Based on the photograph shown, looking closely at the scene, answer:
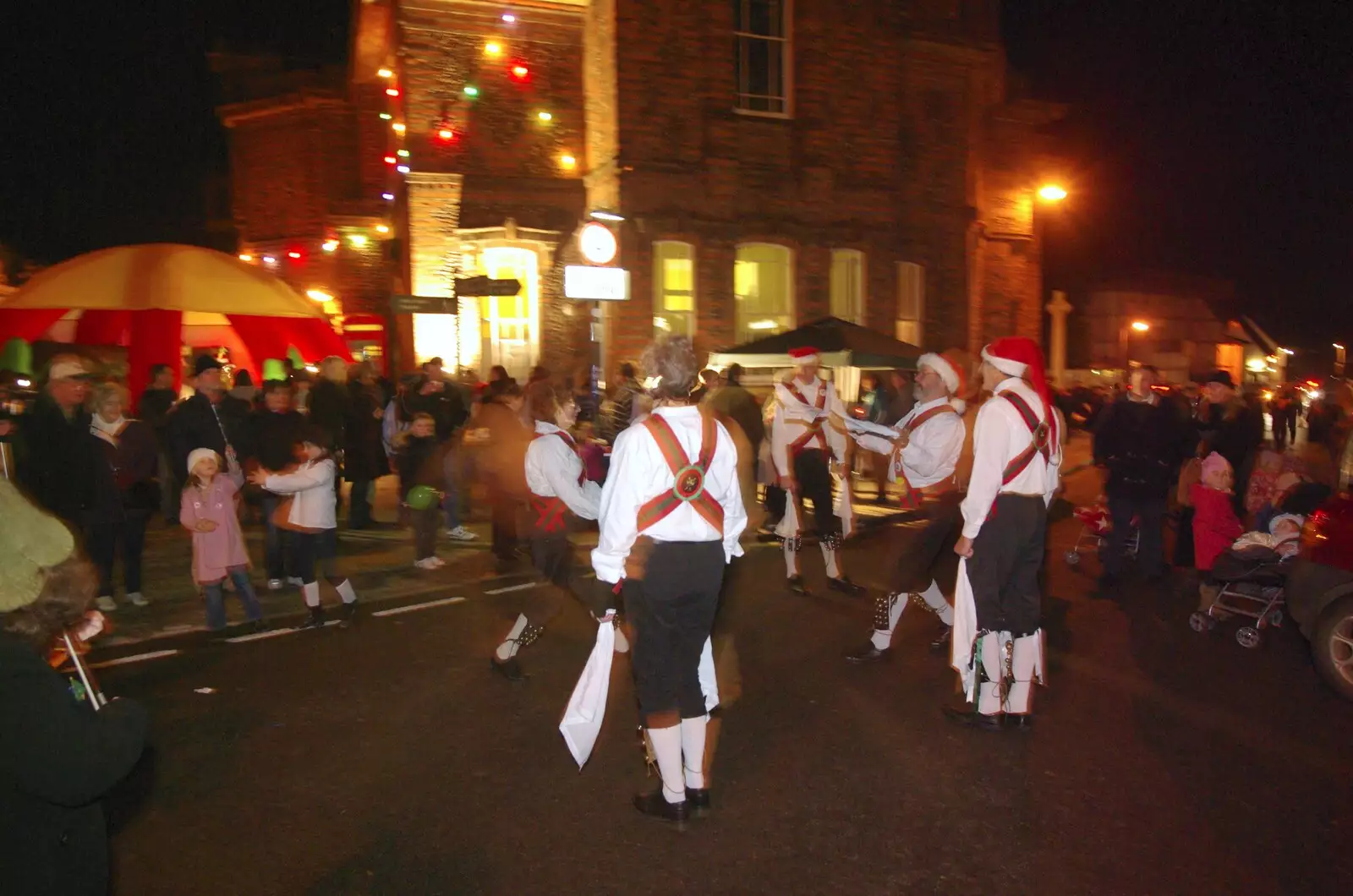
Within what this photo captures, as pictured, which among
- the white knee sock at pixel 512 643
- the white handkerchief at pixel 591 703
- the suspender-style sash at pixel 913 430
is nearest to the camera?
the white handkerchief at pixel 591 703

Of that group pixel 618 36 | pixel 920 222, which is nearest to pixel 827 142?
pixel 920 222

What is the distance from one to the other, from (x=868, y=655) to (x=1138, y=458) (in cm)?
378

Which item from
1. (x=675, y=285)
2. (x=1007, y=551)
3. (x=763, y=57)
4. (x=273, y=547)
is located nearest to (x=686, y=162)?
(x=675, y=285)

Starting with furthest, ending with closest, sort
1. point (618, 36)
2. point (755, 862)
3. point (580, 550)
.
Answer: point (618, 36), point (580, 550), point (755, 862)

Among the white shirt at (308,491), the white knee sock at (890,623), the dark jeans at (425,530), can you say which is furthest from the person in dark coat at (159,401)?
the white knee sock at (890,623)

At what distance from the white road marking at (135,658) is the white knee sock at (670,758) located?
4567mm

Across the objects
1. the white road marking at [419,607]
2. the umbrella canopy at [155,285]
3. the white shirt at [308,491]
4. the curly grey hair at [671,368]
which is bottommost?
the white road marking at [419,607]

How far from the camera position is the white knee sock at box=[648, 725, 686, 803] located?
4.41 meters

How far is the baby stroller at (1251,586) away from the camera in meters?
7.07

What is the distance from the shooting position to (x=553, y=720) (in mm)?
5801

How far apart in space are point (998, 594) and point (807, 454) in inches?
139

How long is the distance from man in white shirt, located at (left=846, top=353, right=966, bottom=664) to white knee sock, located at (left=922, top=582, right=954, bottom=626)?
0.02 m

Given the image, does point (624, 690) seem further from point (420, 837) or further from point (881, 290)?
point (881, 290)

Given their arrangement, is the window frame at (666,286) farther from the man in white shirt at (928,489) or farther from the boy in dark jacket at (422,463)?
the man in white shirt at (928,489)
